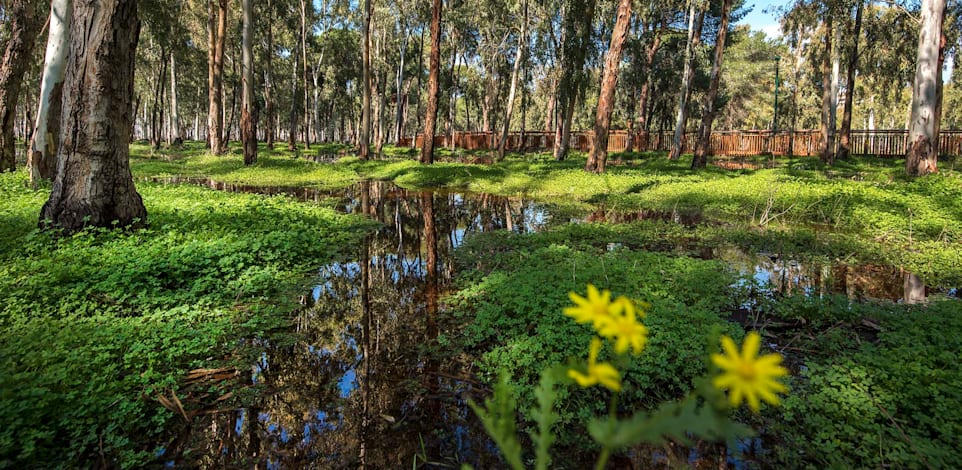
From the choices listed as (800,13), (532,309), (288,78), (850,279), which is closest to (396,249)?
(532,309)

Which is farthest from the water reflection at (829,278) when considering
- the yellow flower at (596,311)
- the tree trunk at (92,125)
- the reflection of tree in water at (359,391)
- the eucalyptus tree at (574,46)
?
the eucalyptus tree at (574,46)

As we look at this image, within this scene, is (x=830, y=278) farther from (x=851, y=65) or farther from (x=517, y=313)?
(x=851, y=65)

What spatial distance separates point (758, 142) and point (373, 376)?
35205 millimetres

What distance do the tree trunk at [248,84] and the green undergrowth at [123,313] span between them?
35.0 feet

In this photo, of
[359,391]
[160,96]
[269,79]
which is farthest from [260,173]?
[160,96]

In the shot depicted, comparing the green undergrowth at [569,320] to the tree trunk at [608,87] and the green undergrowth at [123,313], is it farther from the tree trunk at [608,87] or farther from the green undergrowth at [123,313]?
the tree trunk at [608,87]

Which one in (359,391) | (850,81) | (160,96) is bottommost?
(359,391)

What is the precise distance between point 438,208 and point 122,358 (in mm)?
8490

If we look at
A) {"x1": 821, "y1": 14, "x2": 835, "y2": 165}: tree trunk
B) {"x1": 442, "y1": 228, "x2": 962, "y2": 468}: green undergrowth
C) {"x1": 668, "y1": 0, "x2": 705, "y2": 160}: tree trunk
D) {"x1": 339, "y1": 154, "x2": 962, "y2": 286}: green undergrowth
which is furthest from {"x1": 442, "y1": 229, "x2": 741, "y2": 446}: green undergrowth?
{"x1": 821, "y1": 14, "x2": 835, "y2": 165}: tree trunk

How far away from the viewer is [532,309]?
4.57 metres

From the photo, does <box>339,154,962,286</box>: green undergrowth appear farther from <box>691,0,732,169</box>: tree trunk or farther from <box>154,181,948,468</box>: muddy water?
<box>691,0,732,169</box>: tree trunk

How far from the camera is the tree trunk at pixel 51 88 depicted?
8852 mm

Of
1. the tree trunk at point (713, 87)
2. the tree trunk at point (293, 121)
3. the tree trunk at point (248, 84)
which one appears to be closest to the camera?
the tree trunk at point (248, 84)

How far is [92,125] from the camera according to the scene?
20.1 ft
